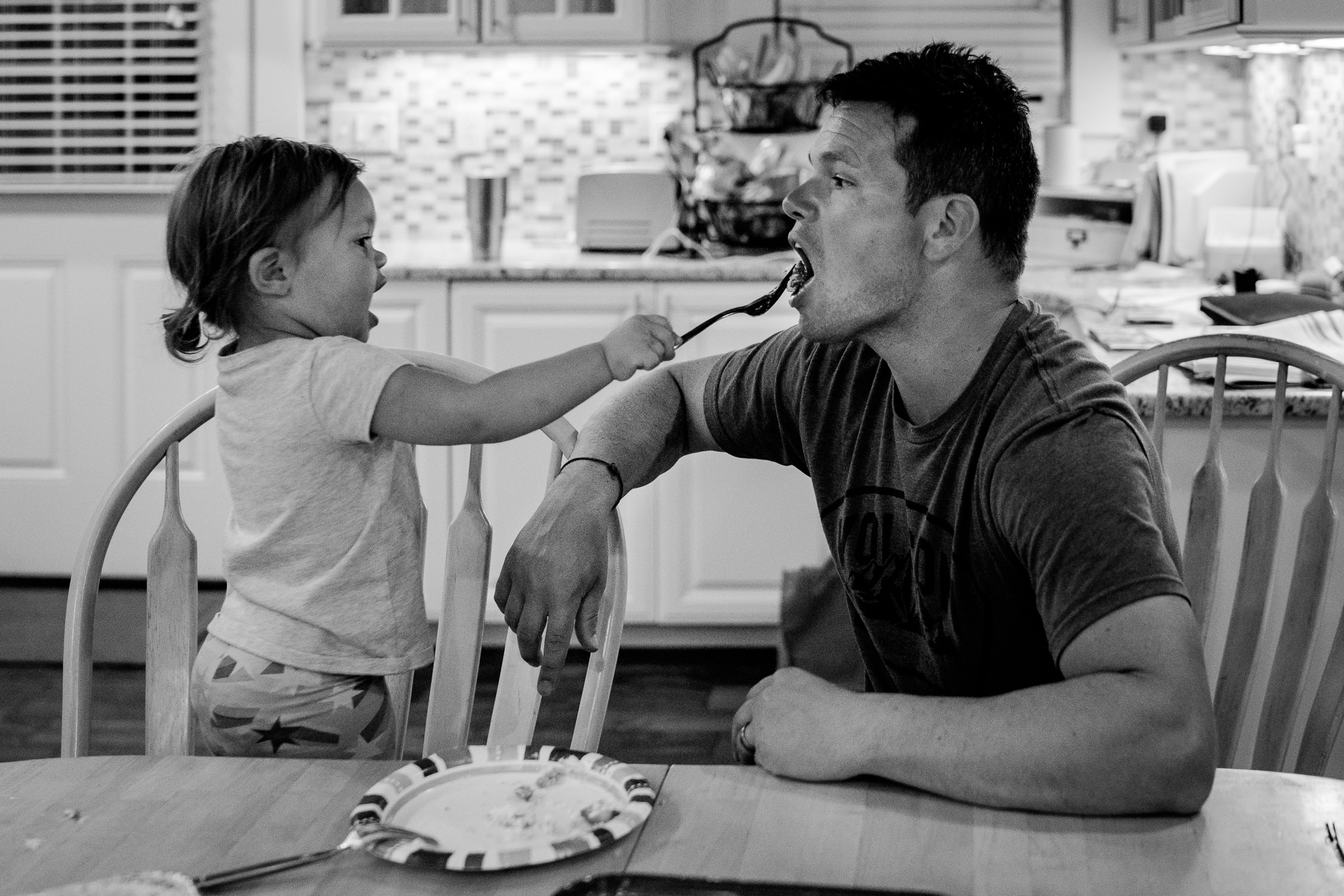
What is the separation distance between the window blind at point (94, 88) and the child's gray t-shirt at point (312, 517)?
283 centimetres

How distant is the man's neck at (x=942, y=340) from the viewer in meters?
1.33

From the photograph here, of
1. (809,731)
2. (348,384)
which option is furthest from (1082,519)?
(348,384)

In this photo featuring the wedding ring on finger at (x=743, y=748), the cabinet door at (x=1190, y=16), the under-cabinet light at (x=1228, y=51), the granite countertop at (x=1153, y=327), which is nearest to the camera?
the wedding ring on finger at (x=743, y=748)

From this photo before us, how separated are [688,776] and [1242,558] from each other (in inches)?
25.4

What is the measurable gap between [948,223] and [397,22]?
2773 mm

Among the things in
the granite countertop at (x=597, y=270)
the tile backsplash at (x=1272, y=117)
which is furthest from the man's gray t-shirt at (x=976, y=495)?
the tile backsplash at (x=1272, y=117)

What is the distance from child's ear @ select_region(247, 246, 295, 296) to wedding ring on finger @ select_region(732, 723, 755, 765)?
0.64 m

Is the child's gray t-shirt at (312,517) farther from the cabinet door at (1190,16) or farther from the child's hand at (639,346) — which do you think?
the cabinet door at (1190,16)

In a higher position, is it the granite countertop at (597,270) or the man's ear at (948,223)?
the granite countertop at (597,270)

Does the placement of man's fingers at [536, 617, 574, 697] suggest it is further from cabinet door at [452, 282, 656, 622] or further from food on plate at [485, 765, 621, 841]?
cabinet door at [452, 282, 656, 622]

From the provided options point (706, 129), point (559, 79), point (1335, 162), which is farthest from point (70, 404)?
point (1335, 162)

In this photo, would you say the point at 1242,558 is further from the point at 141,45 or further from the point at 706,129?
the point at 141,45

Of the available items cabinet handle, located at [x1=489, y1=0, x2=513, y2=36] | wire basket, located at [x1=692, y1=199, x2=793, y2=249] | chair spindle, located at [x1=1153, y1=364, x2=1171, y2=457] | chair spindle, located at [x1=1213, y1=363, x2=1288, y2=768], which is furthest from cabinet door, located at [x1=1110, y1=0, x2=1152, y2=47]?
chair spindle, located at [x1=1213, y1=363, x2=1288, y2=768]

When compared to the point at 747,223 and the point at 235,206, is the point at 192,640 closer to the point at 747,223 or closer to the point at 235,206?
the point at 235,206
